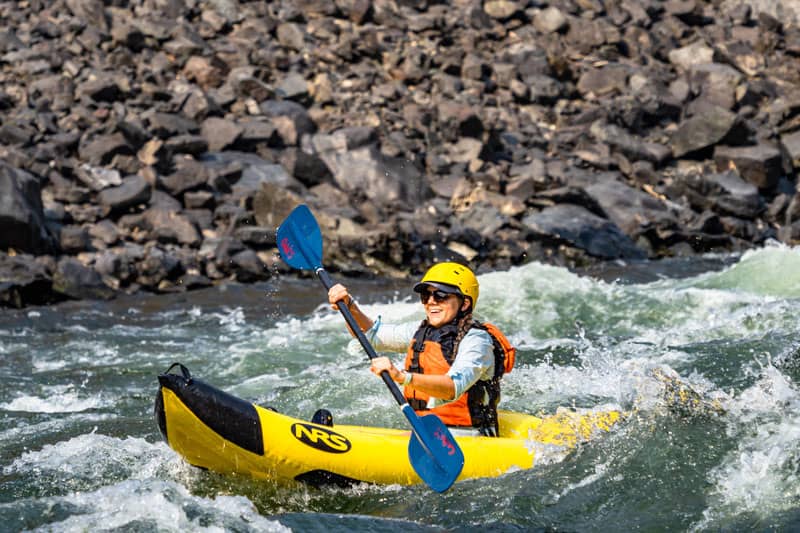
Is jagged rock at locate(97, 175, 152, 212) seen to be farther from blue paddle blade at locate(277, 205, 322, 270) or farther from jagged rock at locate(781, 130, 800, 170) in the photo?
jagged rock at locate(781, 130, 800, 170)

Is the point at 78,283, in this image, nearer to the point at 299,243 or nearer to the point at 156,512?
the point at 299,243

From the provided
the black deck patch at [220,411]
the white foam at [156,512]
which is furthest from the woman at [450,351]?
the white foam at [156,512]

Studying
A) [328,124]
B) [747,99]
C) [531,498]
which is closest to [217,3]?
[328,124]

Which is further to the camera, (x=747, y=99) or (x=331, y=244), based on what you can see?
(x=747, y=99)

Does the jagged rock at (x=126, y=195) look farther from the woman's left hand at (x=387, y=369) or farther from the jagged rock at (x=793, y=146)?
the jagged rock at (x=793, y=146)

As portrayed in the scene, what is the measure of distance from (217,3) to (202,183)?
22.6ft

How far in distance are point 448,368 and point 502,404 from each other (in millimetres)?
1902

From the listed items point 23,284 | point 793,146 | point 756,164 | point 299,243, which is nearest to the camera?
point 299,243

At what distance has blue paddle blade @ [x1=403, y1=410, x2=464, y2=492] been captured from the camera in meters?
4.63

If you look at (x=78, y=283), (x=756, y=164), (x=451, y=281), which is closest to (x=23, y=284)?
(x=78, y=283)

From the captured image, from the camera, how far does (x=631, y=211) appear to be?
1522 centimetres

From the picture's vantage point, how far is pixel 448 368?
4.98m

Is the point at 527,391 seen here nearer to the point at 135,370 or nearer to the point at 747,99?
the point at 135,370

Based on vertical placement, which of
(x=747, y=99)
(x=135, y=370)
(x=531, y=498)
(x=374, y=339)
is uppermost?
(x=374, y=339)
